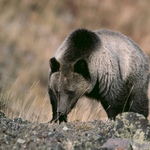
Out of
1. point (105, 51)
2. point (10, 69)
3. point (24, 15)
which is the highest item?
point (24, 15)

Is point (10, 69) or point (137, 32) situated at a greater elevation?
point (137, 32)

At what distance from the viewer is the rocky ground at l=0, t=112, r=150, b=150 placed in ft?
12.3

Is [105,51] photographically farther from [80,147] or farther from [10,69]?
[10,69]

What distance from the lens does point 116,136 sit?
4012 mm

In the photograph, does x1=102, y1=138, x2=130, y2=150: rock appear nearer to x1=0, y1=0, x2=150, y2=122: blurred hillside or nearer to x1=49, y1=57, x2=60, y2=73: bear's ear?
x1=49, y1=57, x2=60, y2=73: bear's ear

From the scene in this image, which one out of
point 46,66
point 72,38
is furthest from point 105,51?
point 46,66

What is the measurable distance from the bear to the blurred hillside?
1036 centimetres

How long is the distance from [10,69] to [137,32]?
27.7 feet

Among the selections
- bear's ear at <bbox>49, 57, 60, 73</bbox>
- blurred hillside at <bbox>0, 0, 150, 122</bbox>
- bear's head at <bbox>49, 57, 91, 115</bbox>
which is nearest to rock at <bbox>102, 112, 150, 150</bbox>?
bear's head at <bbox>49, 57, 91, 115</bbox>

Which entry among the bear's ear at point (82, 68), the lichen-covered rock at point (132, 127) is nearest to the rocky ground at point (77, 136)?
the lichen-covered rock at point (132, 127)

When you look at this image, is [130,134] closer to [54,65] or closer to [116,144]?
[116,144]

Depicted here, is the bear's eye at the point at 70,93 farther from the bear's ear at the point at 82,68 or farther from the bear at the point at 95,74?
the bear's ear at the point at 82,68

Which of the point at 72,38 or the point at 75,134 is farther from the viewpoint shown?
the point at 72,38

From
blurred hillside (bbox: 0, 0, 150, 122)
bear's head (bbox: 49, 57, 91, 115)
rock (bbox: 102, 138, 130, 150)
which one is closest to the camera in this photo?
rock (bbox: 102, 138, 130, 150)
